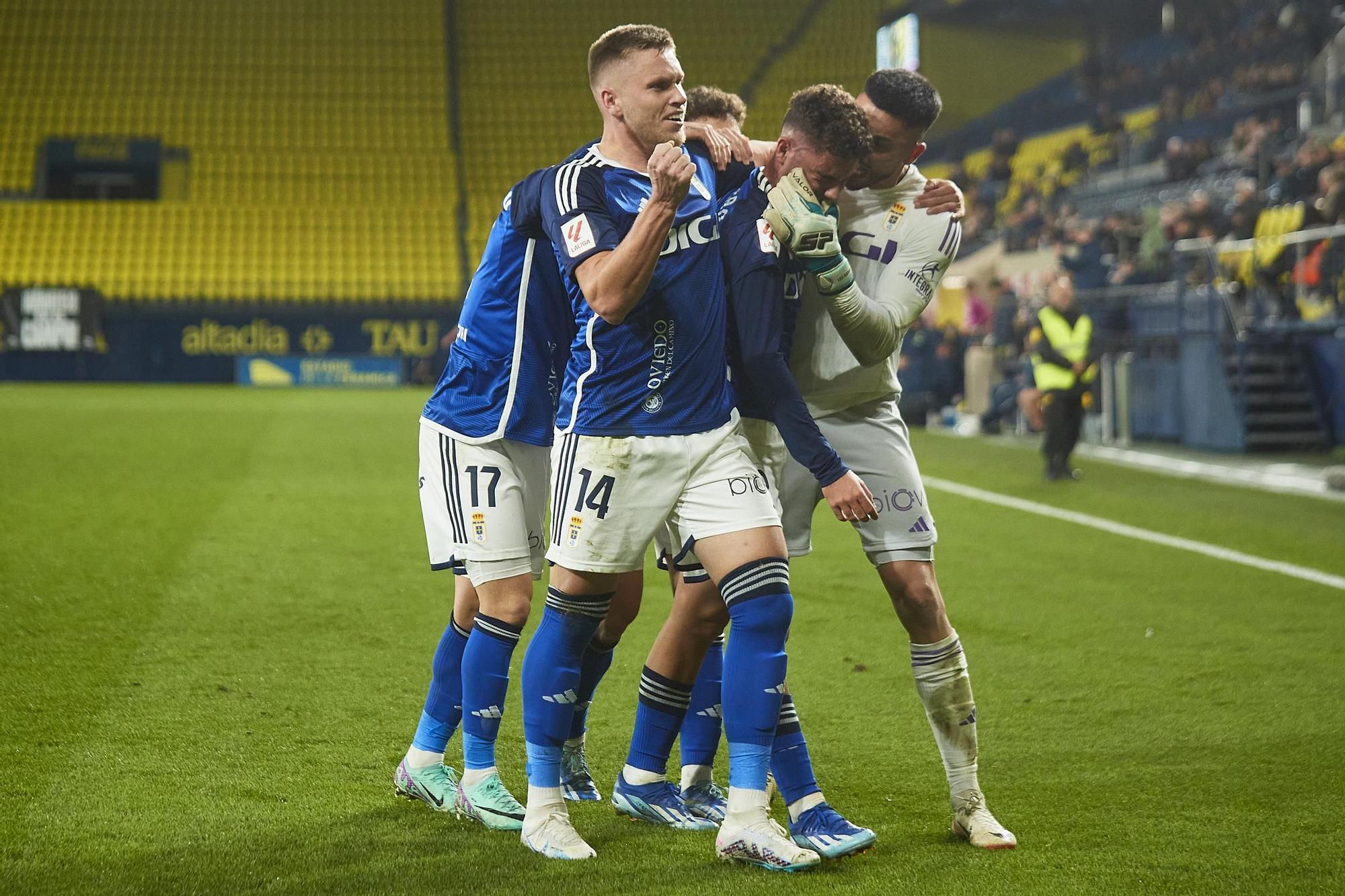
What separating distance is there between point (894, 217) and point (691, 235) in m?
0.66

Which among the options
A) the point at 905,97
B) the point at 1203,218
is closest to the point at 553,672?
the point at 905,97

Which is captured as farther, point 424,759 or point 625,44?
point 424,759

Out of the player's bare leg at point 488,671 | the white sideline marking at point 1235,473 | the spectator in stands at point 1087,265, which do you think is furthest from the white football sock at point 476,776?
the spectator in stands at point 1087,265

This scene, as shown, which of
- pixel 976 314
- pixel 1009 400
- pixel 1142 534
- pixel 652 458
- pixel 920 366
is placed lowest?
pixel 1142 534

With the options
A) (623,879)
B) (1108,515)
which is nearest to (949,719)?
(623,879)

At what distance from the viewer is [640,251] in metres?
2.75

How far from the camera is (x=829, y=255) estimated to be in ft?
9.52

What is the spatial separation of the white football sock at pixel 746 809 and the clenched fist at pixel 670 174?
4.03ft

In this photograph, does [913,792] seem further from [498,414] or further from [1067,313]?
[1067,313]

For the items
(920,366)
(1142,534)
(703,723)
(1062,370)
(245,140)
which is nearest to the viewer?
(703,723)

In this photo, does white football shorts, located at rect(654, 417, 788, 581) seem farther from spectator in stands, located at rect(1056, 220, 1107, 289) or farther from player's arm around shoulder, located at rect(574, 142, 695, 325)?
spectator in stands, located at rect(1056, 220, 1107, 289)

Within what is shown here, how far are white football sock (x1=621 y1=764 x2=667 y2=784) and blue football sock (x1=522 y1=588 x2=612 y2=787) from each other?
30 cm

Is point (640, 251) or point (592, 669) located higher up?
point (640, 251)

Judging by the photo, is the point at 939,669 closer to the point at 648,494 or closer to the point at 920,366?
the point at 648,494
